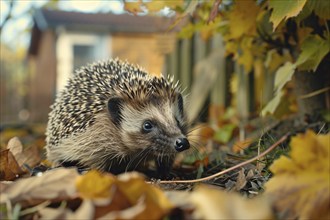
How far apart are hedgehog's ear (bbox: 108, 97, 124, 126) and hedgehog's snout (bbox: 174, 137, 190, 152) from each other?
75cm

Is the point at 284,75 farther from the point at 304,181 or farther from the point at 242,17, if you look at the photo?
the point at 304,181

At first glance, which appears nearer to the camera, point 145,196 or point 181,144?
point 145,196

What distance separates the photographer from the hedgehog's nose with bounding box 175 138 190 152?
376 cm

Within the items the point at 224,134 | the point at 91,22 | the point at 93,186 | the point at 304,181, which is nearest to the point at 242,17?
the point at 224,134

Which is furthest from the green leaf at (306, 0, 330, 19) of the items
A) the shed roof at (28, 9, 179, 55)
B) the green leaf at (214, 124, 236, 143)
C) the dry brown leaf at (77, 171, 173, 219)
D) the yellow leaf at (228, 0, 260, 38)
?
the shed roof at (28, 9, 179, 55)

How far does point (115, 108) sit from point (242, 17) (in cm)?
130

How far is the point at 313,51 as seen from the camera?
12.3 feet

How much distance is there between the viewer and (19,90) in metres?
38.4

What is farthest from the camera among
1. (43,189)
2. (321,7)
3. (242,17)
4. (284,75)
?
(242,17)

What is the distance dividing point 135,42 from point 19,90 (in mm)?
13666

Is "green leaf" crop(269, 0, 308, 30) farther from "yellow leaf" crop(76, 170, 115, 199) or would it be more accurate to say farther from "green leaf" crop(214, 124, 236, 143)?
"green leaf" crop(214, 124, 236, 143)

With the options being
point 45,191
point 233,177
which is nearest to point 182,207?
point 45,191

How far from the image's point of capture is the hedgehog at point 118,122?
4.18 meters

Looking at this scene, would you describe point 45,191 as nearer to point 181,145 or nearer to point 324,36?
point 181,145
